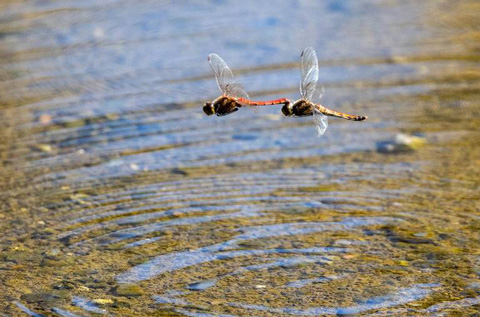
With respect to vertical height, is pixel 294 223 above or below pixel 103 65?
below

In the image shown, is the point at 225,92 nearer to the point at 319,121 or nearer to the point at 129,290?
the point at 319,121

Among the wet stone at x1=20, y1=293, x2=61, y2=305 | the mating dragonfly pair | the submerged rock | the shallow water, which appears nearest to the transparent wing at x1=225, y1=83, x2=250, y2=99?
the mating dragonfly pair

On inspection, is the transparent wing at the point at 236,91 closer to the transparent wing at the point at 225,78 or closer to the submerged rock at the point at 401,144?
the transparent wing at the point at 225,78

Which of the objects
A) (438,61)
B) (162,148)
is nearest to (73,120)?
(162,148)

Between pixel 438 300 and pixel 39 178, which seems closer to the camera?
pixel 438 300

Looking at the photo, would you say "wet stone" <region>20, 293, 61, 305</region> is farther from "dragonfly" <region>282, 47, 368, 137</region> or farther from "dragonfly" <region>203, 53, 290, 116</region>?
"dragonfly" <region>282, 47, 368, 137</region>

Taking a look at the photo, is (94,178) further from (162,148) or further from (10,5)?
(10,5)

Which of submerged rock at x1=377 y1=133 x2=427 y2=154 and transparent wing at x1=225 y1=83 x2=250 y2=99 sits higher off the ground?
transparent wing at x1=225 y1=83 x2=250 y2=99
